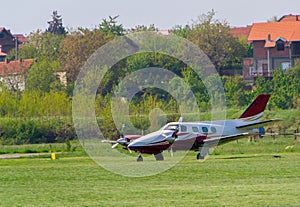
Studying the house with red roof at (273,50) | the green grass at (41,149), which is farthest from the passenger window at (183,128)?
the house with red roof at (273,50)

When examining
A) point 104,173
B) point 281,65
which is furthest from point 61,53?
point 104,173

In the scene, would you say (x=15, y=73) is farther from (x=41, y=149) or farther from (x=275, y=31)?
(x=41, y=149)

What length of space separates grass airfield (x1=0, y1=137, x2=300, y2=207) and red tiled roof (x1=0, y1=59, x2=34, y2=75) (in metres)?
63.3

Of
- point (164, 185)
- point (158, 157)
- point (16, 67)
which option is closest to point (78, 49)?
point (16, 67)

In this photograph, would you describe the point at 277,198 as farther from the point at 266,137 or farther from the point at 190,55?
the point at 190,55

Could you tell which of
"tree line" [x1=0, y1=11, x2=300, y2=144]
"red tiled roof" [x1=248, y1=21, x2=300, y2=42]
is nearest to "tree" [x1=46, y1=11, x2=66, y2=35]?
"tree line" [x1=0, y1=11, x2=300, y2=144]

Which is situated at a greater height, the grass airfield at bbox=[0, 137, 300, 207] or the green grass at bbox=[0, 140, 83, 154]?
the grass airfield at bbox=[0, 137, 300, 207]

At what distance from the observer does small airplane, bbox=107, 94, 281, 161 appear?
1363 inches

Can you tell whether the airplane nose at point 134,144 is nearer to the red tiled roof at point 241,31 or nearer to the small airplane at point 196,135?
the small airplane at point 196,135

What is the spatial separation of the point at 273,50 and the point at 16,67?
25650mm

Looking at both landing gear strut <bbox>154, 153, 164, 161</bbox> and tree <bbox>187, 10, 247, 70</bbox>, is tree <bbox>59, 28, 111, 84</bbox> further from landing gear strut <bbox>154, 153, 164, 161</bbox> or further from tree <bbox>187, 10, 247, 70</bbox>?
landing gear strut <bbox>154, 153, 164, 161</bbox>

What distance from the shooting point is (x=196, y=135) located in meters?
37.1

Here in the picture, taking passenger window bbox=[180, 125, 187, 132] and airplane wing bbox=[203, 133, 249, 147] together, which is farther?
airplane wing bbox=[203, 133, 249, 147]

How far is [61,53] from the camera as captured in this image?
9969 centimetres
